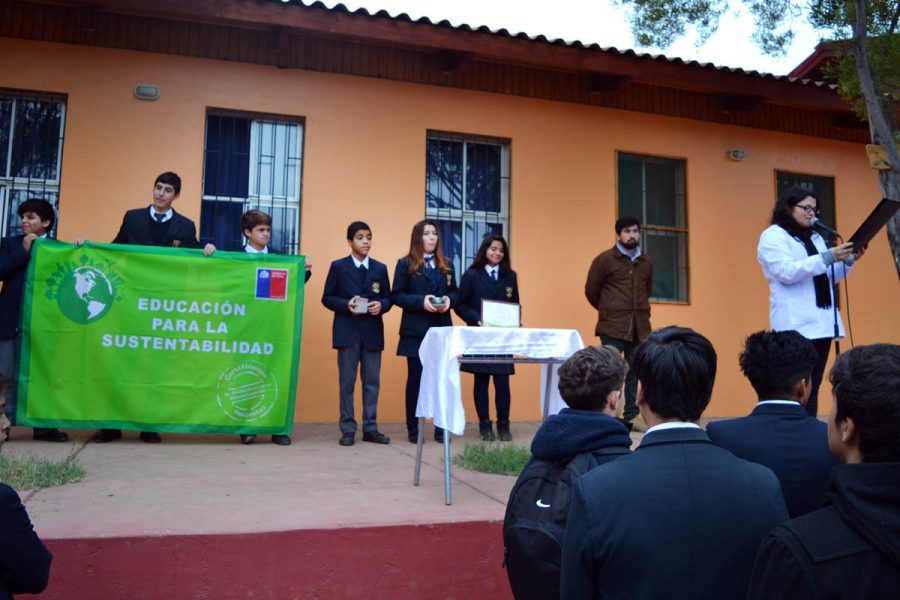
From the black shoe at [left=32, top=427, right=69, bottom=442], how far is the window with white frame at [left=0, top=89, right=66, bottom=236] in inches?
82.4

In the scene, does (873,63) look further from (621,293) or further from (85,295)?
(85,295)

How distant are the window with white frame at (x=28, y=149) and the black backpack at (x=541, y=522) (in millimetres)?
6016

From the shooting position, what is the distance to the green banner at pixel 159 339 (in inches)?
219

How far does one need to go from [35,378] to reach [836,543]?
5598 mm

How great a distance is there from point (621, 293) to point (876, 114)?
9.41 ft

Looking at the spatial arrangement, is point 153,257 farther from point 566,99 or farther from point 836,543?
point 836,543

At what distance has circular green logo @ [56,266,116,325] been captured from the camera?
562 centimetres

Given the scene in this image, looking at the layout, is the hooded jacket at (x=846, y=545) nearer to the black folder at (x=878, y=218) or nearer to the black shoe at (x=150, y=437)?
the black folder at (x=878, y=218)

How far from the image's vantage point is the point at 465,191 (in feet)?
26.0

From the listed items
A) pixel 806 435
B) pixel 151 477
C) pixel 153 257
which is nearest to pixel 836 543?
pixel 806 435

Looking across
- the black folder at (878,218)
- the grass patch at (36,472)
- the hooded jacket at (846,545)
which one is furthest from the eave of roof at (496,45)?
the hooded jacket at (846,545)

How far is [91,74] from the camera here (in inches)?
269

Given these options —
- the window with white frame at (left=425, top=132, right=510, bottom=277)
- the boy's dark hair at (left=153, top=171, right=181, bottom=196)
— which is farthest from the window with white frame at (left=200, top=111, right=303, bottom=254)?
the window with white frame at (left=425, top=132, right=510, bottom=277)

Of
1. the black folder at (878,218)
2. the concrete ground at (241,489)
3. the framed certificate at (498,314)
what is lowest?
the concrete ground at (241,489)
